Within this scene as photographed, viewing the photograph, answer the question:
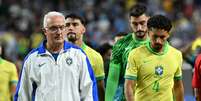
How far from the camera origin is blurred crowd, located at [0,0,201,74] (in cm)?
2116

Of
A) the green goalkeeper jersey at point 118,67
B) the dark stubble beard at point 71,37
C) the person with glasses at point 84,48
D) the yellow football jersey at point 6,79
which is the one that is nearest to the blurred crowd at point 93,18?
the yellow football jersey at point 6,79

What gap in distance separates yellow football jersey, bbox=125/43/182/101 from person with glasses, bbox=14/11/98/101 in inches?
29.5

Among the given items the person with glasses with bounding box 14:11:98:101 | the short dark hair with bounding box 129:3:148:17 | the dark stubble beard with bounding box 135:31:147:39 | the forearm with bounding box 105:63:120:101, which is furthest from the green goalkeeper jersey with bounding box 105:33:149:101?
the person with glasses with bounding box 14:11:98:101

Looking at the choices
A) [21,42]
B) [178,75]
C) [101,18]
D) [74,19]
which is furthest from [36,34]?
[178,75]

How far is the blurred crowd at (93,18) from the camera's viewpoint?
21.2 m

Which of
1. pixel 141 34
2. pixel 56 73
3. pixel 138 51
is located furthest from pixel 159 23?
pixel 56 73

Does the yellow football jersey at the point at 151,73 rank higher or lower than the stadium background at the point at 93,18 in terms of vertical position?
higher

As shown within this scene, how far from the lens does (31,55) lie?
7688mm

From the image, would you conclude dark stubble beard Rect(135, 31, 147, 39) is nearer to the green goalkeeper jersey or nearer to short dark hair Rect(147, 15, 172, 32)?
the green goalkeeper jersey

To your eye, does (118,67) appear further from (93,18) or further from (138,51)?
(93,18)

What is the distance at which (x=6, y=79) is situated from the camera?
1123cm

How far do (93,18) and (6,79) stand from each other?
1122 centimetres

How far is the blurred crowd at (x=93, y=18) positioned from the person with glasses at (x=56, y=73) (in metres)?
12.7

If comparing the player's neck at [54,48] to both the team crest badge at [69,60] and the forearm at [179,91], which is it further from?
the forearm at [179,91]
